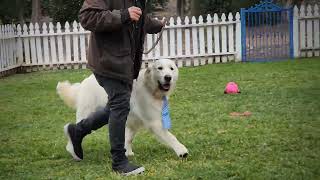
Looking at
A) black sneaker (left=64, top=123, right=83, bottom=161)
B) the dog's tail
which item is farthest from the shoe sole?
the dog's tail

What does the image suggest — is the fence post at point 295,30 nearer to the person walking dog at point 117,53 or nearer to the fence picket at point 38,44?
the fence picket at point 38,44

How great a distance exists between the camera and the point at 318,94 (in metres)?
8.47

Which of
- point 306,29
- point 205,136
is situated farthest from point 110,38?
point 306,29

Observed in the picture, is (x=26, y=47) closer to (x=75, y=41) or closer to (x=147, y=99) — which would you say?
(x=75, y=41)

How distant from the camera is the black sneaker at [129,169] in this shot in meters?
4.51

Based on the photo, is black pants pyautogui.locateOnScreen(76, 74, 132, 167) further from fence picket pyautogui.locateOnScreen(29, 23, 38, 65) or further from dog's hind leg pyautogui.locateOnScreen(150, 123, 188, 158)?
fence picket pyautogui.locateOnScreen(29, 23, 38, 65)

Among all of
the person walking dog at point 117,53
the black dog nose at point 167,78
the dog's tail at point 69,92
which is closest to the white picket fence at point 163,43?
the dog's tail at point 69,92

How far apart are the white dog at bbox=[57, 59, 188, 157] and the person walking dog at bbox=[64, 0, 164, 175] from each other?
49cm

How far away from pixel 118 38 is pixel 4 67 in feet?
33.0

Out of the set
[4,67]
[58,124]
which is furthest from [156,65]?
[4,67]

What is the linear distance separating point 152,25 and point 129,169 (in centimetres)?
133

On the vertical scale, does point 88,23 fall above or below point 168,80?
above

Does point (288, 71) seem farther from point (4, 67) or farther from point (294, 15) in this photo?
point (4, 67)

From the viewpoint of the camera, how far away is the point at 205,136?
604 cm
